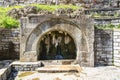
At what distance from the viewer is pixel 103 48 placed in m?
9.63

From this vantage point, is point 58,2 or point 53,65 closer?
point 53,65

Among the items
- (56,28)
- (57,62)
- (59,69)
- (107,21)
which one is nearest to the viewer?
(59,69)

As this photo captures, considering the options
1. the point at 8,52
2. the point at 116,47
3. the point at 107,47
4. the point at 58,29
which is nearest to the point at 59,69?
the point at 58,29

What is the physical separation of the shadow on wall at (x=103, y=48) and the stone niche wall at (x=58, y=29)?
1.40 feet

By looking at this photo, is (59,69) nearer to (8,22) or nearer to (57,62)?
(57,62)

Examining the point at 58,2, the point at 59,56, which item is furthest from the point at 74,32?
the point at 58,2

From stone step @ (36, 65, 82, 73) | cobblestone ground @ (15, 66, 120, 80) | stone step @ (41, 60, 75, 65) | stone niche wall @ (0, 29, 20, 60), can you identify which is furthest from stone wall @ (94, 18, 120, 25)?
stone niche wall @ (0, 29, 20, 60)

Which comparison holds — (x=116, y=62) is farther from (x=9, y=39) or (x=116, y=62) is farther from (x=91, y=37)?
(x=9, y=39)

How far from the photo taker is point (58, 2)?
14117 mm

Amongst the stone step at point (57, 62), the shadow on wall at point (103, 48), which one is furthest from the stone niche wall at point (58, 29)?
the shadow on wall at point (103, 48)

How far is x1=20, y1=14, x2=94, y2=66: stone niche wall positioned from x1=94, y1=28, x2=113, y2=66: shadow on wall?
427 mm

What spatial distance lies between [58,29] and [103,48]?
225cm

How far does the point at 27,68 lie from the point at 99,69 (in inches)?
121

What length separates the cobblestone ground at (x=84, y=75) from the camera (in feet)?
25.0
